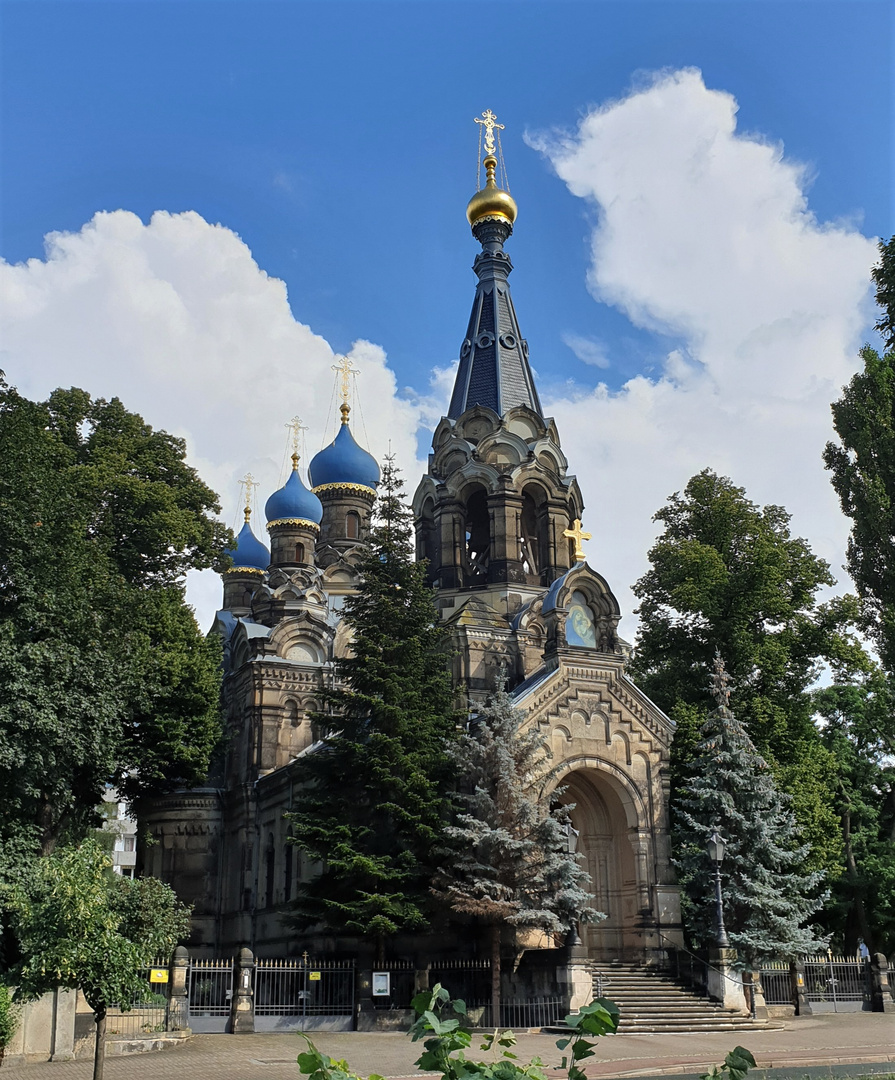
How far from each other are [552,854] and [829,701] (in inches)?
546

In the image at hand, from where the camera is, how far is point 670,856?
27125 mm

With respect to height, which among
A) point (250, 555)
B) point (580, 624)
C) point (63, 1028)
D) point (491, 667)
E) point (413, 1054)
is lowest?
point (413, 1054)

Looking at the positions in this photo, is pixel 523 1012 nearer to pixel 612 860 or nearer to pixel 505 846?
pixel 505 846

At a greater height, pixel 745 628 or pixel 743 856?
pixel 745 628

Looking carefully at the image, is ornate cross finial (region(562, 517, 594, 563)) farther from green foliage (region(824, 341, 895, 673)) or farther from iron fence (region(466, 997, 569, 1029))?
iron fence (region(466, 997, 569, 1029))

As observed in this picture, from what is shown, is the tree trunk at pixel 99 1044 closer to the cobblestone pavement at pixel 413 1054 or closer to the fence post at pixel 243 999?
the cobblestone pavement at pixel 413 1054

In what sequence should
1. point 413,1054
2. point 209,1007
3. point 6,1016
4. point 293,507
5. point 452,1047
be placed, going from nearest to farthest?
point 452,1047 < point 6,1016 < point 413,1054 < point 209,1007 < point 293,507

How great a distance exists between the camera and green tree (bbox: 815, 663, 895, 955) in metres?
30.1

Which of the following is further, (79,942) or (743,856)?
(743,856)

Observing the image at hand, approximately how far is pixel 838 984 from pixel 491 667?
11.9 m

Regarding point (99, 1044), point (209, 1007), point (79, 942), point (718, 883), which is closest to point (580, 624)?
point (718, 883)

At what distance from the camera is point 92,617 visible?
2231 centimetres

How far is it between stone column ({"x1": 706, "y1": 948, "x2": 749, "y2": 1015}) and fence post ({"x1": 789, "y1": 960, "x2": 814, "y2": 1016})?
2388mm

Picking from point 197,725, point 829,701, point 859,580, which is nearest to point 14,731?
point 197,725
